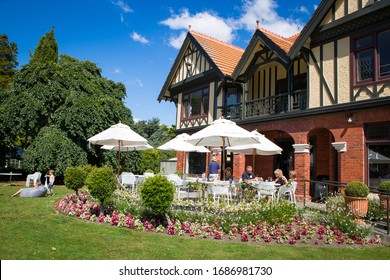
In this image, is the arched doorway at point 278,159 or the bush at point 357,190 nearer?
the bush at point 357,190

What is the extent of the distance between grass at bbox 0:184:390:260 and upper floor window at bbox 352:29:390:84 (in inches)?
252

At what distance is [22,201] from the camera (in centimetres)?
1090

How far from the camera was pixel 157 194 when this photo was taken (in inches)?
281

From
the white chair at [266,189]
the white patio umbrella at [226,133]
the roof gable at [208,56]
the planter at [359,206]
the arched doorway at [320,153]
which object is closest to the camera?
the planter at [359,206]

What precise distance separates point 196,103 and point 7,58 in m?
28.4

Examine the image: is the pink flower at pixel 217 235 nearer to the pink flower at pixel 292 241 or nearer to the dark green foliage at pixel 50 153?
the pink flower at pixel 292 241

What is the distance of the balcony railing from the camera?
13.2 meters

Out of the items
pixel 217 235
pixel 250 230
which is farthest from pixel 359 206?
pixel 217 235

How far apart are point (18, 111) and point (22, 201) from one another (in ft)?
35.2

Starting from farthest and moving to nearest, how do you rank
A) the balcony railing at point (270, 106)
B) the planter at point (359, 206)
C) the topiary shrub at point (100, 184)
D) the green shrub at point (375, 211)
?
the balcony railing at point (270, 106) → the topiary shrub at point (100, 184) → the green shrub at point (375, 211) → the planter at point (359, 206)

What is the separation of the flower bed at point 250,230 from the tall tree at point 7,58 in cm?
3026

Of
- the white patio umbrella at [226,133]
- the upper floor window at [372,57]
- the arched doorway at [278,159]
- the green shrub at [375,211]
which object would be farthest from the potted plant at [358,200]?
the arched doorway at [278,159]

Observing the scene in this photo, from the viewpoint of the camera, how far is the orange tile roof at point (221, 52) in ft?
57.9
